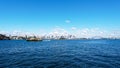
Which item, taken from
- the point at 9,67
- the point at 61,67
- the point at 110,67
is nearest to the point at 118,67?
the point at 110,67

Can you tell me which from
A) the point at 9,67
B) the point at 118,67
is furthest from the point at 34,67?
the point at 118,67

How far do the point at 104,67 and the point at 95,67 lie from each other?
5.96 ft

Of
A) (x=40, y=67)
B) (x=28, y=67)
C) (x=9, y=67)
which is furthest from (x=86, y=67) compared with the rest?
(x=9, y=67)

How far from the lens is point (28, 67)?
2355 cm

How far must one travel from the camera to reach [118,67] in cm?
2358

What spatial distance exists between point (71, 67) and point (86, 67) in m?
2.89

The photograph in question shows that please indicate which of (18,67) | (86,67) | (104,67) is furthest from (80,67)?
(18,67)

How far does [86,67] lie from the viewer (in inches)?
934

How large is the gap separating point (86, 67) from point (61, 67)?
4.82 metres

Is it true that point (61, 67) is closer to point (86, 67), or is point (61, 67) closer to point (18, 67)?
point (86, 67)

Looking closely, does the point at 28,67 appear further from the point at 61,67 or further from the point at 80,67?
the point at 80,67

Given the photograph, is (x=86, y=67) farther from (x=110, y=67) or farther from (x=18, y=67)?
(x=18, y=67)

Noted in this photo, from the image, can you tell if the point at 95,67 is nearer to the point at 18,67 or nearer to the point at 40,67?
the point at 40,67

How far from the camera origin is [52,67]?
23578mm
